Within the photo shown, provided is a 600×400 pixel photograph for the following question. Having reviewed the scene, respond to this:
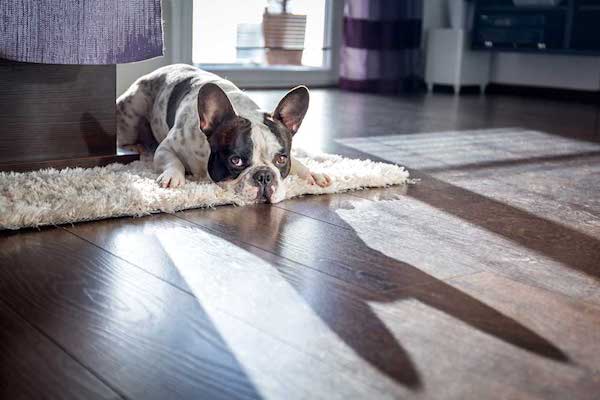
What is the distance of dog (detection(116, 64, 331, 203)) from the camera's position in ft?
6.09

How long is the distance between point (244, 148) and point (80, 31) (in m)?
0.51

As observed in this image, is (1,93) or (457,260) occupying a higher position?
(1,93)

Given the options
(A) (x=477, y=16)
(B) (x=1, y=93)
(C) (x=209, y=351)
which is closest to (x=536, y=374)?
(C) (x=209, y=351)

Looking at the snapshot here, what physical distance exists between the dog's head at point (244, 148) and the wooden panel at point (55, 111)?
400 millimetres

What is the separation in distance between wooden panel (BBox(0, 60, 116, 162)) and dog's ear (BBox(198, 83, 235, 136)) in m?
0.40

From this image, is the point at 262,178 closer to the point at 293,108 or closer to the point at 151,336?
the point at 293,108

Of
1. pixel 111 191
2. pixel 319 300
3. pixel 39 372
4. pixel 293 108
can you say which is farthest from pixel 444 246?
pixel 39 372

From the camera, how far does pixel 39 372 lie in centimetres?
89

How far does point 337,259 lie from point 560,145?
1.93 metres

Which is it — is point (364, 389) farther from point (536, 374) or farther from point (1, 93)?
point (1, 93)

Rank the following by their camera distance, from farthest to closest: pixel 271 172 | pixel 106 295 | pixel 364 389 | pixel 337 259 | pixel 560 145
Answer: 1. pixel 560 145
2. pixel 271 172
3. pixel 337 259
4. pixel 106 295
5. pixel 364 389

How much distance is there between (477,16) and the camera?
18.6 ft

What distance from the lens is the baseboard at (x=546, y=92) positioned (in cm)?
543

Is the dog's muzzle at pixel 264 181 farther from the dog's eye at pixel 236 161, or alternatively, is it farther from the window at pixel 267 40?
the window at pixel 267 40
